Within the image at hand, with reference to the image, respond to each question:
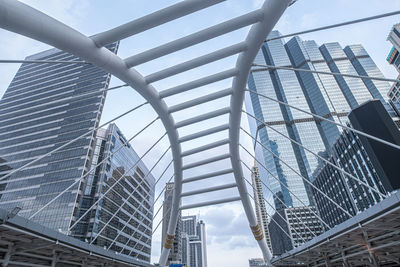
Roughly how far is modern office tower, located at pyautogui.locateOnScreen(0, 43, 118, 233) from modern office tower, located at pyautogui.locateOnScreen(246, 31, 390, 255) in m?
80.2

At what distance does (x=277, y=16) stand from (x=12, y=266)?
45.6 ft

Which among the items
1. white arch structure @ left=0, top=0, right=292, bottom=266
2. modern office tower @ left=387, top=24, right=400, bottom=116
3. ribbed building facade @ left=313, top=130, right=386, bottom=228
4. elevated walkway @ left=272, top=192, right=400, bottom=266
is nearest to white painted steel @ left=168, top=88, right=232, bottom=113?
white arch structure @ left=0, top=0, right=292, bottom=266

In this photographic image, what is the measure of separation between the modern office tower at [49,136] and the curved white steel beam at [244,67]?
4594cm

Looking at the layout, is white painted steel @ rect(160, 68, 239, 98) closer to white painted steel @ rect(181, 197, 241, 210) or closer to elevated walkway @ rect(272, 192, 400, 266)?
elevated walkway @ rect(272, 192, 400, 266)

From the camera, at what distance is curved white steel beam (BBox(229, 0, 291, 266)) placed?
7.00 meters

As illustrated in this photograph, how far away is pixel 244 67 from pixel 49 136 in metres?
89.4

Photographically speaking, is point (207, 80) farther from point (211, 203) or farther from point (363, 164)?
Answer: point (363, 164)

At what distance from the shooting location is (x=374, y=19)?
5812 millimetres

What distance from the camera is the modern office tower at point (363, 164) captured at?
4941 cm

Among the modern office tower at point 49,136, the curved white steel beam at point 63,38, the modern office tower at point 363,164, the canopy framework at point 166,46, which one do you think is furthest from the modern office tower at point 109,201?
the modern office tower at point 363,164

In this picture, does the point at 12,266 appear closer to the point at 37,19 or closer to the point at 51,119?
the point at 37,19

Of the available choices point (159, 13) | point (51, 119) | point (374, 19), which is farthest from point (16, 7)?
point (51, 119)

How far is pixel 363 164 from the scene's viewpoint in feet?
202

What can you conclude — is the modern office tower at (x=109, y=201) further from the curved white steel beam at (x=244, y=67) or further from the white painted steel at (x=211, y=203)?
the curved white steel beam at (x=244, y=67)
